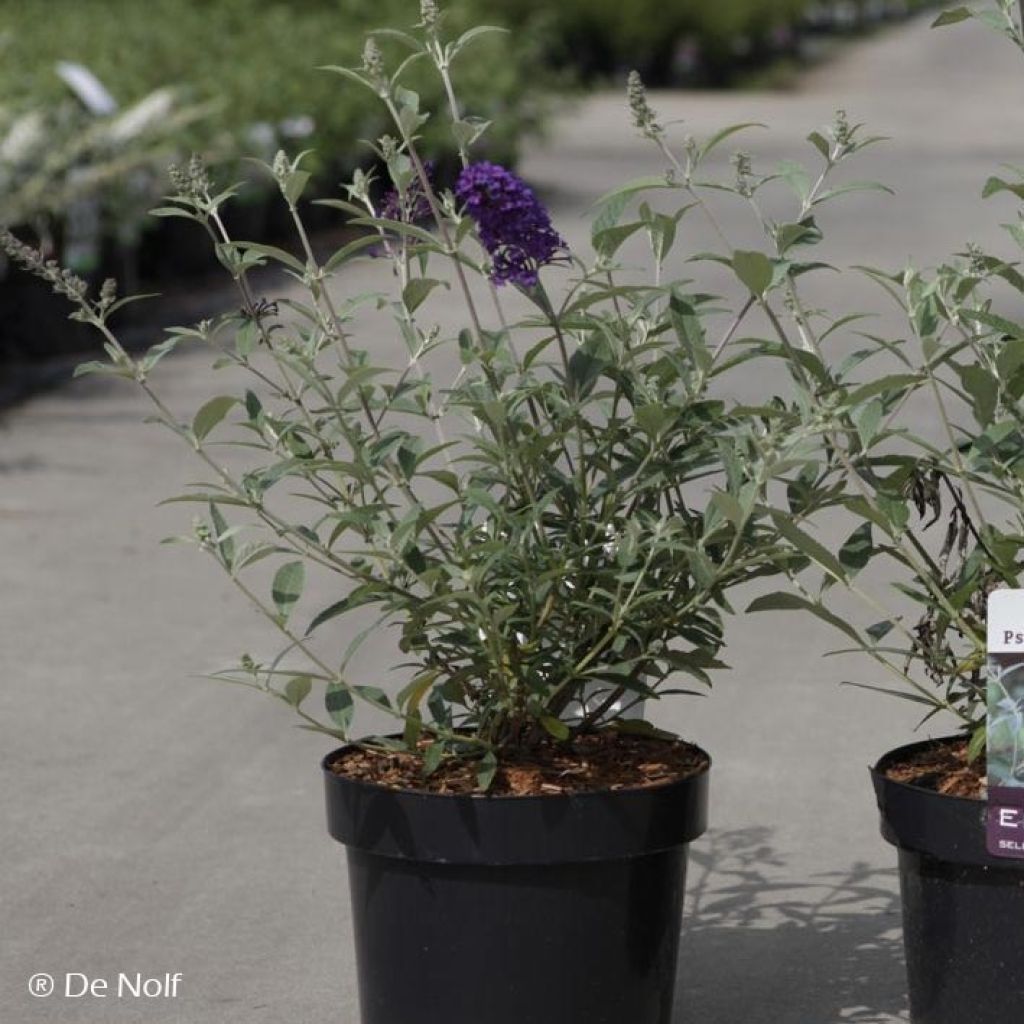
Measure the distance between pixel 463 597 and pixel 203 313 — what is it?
903cm

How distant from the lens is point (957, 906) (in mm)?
2961

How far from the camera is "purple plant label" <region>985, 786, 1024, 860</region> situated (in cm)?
283

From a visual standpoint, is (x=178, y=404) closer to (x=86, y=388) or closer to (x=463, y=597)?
(x=86, y=388)

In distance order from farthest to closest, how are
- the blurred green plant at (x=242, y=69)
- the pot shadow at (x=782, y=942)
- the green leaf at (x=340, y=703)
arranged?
the blurred green plant at (x=242, y=69) < the pot shadow at (x=782, y=942) < the green leaf at (x=340, y=703)

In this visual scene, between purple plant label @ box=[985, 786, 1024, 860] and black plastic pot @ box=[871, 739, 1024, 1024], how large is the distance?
0.03 m

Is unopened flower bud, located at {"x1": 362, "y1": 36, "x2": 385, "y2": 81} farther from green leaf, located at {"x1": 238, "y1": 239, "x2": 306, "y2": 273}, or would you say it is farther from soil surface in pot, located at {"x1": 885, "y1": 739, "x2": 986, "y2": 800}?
soil surface in pot, located at {"x1": 885, "y1": 739, "x2": 986, "y2": 800}

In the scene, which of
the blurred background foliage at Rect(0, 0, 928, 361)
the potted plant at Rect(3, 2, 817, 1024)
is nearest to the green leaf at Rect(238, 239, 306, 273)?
the potted plant at Rect(3, 2, 817, 1024)

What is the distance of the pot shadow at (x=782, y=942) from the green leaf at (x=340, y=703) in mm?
839

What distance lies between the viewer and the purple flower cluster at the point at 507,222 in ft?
9.12

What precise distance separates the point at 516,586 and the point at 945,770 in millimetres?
692

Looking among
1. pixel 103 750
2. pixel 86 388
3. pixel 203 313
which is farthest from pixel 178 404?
pixel 103 750

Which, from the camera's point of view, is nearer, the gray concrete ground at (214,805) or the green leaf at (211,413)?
the green leaf at (211,413)

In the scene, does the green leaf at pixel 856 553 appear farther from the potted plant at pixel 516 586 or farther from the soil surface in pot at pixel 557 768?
the soil surface in pot at pixel 557 768

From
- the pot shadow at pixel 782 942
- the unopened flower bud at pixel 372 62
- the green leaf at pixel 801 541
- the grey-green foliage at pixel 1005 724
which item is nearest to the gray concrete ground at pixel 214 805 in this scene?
the pot shadow at pixel 782 942
